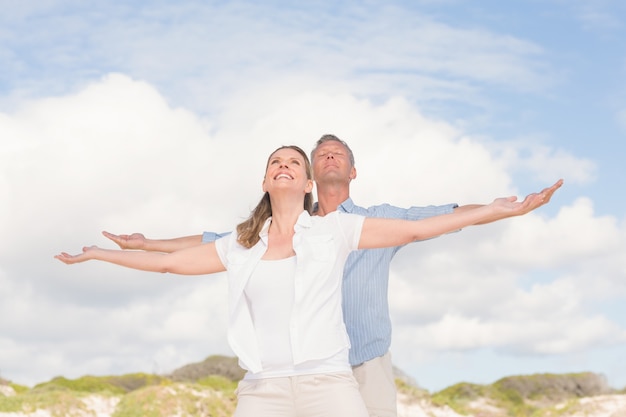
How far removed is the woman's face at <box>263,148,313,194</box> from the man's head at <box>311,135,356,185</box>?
114 centimetres

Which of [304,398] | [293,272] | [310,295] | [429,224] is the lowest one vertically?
[304,398]

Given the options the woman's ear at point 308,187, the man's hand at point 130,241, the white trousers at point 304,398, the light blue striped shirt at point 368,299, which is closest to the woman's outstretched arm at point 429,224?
the woman's ear at point 308,187

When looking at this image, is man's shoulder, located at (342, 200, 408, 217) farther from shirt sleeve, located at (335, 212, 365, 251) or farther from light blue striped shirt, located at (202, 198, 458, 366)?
shirt sleeve, located at (335, 212, 365, 251)

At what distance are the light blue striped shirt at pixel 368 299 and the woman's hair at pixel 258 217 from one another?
754 millimetres

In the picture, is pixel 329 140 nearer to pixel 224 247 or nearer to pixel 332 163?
pixel 332 163

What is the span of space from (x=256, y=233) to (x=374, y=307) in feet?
4.06

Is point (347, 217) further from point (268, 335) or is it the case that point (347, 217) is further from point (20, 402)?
point (20, 402)

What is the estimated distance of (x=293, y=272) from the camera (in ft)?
13.1

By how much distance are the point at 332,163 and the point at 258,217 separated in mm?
1262

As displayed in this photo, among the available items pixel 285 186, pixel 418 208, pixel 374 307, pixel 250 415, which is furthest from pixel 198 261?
pixel 418 208

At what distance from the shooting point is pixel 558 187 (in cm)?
420

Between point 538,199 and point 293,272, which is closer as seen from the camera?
point 293,272

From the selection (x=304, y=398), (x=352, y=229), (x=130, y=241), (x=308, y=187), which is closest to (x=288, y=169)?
(x=308, y=187)

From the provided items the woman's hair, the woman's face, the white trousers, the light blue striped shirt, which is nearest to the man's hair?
the light blue striped shirt
